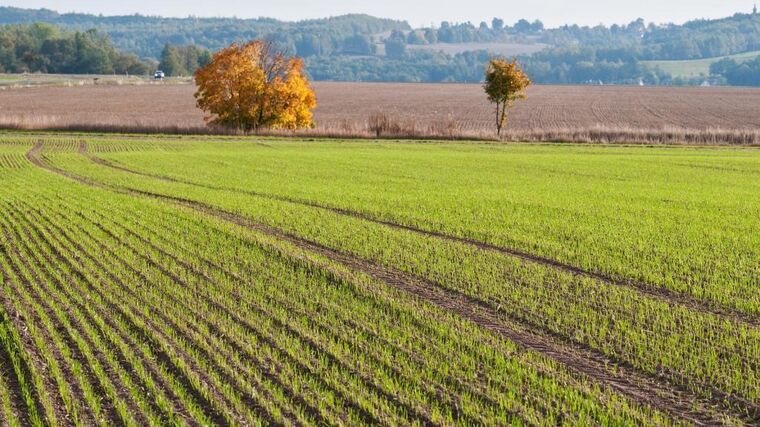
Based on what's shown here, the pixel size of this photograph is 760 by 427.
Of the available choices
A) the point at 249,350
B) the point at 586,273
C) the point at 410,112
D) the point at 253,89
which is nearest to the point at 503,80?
the point at 253,89

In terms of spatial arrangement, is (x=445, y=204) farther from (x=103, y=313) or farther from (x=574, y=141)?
(x=574, y=141)

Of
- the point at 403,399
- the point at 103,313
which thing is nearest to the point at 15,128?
the point at 103,313

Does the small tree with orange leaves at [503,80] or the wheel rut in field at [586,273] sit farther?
the small tree with orange leaves at [503,80]

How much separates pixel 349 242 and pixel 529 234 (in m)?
3.90

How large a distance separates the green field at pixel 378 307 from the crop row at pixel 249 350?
0.12ft

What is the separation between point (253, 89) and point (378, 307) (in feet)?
160

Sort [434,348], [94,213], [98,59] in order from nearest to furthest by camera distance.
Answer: [434,348], [94,213], [98,59]

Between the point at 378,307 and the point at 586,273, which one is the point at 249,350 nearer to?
the point at 378,307

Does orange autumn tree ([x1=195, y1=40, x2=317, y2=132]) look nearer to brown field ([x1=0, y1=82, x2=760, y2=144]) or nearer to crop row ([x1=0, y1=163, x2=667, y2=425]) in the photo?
brown field ([x1=0, y1=82, x2=760, y2=144])

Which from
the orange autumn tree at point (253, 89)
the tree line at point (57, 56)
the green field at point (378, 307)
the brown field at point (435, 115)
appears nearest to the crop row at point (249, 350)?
the green field at point (378, 307)

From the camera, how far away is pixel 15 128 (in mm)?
57500

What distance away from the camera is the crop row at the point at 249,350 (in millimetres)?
8758

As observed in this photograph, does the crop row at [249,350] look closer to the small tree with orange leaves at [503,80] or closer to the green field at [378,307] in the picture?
the green field at [378,307]

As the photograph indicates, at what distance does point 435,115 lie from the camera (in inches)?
3652
